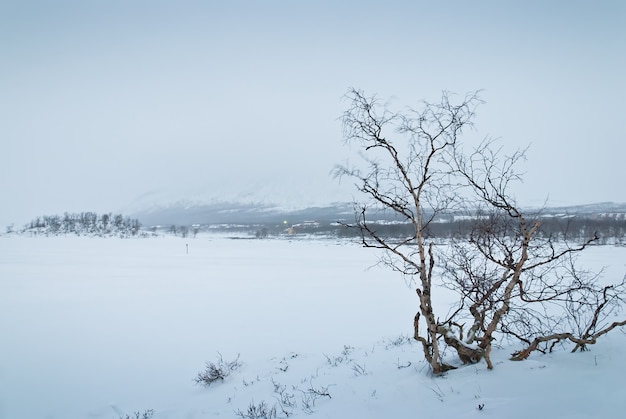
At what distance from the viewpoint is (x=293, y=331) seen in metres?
14.4

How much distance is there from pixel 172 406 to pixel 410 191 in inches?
258

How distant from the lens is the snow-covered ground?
5.14m

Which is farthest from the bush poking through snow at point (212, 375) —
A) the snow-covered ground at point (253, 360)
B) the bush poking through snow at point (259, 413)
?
the bush poking through snow at point (259, 413)

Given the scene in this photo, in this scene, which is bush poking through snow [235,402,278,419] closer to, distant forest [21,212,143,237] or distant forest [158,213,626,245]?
distant forest [158,213,626,245]

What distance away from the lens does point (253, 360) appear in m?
11.0

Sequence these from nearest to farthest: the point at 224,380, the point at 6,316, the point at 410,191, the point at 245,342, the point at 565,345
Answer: the point at 410,191 < the point at 565,345 < the point at 224,380 < the point at 245,342 < the point at 6,316

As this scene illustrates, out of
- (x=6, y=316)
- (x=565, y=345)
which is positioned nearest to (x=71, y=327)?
(x=6, y=316)

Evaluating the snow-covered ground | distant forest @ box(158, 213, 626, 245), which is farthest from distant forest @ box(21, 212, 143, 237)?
the snow-covered ground

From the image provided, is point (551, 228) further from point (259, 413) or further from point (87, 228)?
point (87, 228)

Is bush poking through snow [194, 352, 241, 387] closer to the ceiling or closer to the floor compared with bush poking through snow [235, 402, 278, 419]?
closer to the floor

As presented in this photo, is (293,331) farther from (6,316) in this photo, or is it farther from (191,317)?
(6,316)

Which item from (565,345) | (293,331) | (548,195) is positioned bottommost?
(293,331)

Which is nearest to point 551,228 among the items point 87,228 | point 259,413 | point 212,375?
point 259,413

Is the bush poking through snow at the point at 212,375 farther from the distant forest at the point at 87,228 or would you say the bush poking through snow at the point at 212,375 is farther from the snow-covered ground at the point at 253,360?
the distant forest at the point at 87,228
